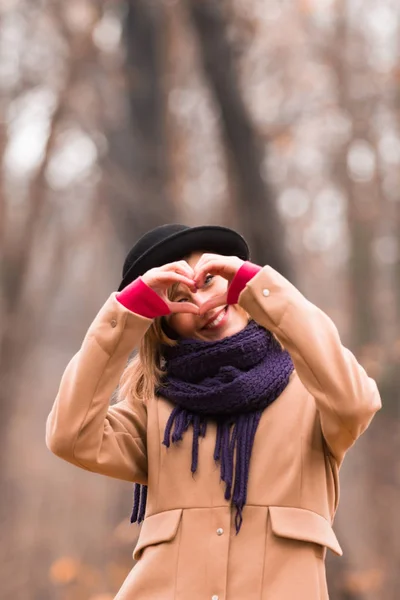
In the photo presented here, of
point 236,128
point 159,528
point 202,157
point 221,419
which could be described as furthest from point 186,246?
point 202,157

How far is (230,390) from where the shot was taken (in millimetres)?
3029

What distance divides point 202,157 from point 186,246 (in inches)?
387

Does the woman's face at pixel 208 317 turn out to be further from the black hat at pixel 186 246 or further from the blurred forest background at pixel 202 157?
the blurred forest background at pixel 202 157

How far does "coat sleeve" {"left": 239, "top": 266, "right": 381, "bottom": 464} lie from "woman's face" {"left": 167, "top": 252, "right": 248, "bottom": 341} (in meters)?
0.17

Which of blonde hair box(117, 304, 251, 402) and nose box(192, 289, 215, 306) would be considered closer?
nose box(192, 289, 215, 306)

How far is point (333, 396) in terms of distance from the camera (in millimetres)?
2863

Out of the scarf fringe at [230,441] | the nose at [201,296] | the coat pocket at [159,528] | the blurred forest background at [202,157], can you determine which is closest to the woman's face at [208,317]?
the nose at [201,296]

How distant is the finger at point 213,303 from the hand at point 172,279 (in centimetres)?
2

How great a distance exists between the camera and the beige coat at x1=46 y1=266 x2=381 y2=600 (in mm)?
2898

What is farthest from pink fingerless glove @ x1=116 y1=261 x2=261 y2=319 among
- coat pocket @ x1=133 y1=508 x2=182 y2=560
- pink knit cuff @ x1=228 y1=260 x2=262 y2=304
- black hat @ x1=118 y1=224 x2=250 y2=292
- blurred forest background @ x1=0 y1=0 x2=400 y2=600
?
blurred forest background @ x1=0 y1=0 x2=400 y2=600

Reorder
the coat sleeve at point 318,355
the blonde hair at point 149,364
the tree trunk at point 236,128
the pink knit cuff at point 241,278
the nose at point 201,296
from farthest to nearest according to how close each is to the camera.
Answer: the tree trunk at point 236,128
the blonde hair at point 149,364
the nose at point 201,296
the pink knit cuff at point 241,278
the coat sleeve at point 318,355

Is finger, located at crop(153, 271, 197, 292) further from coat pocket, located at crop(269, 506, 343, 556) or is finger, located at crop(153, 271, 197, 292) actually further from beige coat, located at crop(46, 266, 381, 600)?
coat pocket, located at crop(269, 506, 343, 556)

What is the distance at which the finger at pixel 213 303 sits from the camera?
3.05m

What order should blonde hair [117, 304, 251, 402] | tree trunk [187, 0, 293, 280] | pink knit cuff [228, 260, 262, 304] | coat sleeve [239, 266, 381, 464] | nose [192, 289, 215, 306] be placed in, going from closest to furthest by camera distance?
coat sleeve [239, 266, 381, 464] → pink knit cuff [228, 260, 262, 304] → nose [192, 289, 215, 306] → blonde hair [117, 304, 251, 402] → tree trunk [187, 0, 293, 280]
